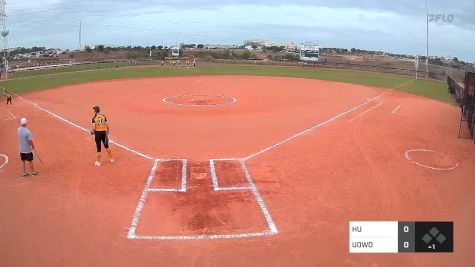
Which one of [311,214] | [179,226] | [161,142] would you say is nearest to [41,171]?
[161,142]

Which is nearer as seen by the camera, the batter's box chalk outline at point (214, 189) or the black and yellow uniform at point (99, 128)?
the batter's box chalk outline at point (214, 189)

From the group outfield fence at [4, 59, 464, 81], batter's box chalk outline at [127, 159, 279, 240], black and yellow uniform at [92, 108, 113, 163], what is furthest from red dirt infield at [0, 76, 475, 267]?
outfield fence at [4, 59, 464, 81]

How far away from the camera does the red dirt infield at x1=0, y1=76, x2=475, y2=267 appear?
27.5 ft

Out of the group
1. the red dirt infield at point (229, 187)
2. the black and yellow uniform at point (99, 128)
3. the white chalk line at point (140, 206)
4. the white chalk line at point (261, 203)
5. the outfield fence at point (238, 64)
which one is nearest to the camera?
the red dirt infield at point (229, 187)

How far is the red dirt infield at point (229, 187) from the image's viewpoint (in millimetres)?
8391

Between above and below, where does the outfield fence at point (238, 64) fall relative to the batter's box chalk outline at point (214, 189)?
above

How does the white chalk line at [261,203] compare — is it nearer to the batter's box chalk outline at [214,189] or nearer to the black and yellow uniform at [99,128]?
the batter's box chalk outline at [214,189]

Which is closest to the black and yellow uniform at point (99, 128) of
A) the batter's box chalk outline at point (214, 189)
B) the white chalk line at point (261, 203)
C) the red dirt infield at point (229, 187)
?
the red dirt infield at point (229, 187)

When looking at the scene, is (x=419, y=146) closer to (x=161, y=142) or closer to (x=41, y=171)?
(x=161, y=142)

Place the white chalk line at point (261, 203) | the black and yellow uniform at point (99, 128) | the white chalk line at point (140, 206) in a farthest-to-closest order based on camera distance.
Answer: the black and yellow uniform at point (99, 128)
the white chalk line at point (261, 203)
the white chalk line at point (140, 206)

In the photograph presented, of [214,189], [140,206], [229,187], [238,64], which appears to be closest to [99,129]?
[140,206]
